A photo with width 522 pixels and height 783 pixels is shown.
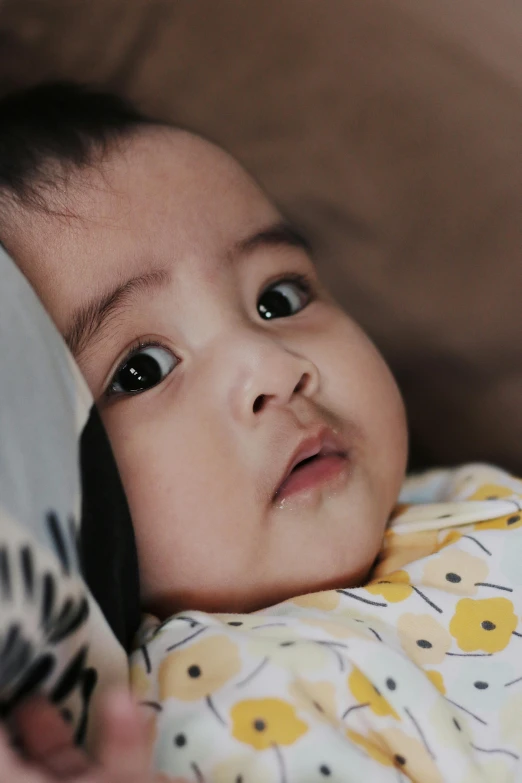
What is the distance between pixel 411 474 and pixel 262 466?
534mm

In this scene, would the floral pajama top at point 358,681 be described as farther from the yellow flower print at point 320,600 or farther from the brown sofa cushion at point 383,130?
the brown sofa cushion at point 383,130

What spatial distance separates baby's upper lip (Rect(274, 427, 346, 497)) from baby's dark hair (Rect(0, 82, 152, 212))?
36 cm

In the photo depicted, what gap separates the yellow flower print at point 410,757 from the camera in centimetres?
71

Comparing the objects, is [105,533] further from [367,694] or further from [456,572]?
[456,572]

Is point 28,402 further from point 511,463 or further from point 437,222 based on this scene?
point 511,463

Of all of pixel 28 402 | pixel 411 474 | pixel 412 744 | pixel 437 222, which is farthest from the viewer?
pixel 411 474

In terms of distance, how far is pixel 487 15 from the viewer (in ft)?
3.47

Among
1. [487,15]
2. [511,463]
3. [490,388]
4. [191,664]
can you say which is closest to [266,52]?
[487,15]

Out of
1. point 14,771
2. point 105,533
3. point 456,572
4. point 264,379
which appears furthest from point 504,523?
point 14,771

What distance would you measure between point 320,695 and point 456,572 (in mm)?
232

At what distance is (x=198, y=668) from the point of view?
0.72m

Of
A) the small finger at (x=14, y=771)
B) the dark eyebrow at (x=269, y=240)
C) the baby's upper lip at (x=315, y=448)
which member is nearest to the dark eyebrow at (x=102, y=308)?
the dark eyebrow at (x=269, y=240)

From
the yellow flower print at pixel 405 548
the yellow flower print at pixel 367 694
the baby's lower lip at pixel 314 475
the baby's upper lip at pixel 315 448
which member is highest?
the baby's upper lip at pixel 315 448

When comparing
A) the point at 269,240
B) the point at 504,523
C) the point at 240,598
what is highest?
the point at 269,240
